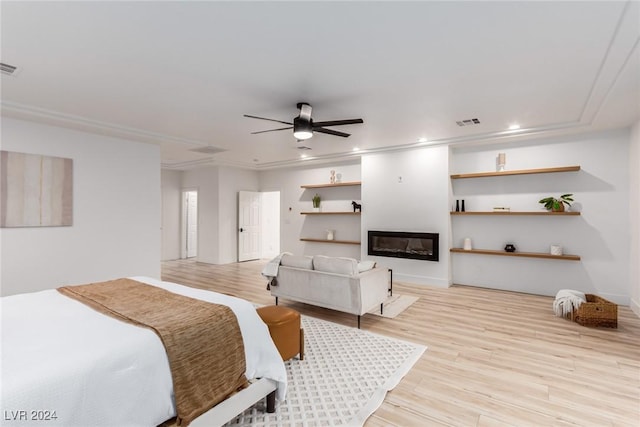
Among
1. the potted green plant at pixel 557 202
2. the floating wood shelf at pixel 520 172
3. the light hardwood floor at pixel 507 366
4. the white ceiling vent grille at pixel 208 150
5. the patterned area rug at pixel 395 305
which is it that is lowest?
the light hardwood floor at pixel 507 366

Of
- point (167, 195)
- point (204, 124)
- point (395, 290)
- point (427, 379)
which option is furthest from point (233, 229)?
point (427, 379)

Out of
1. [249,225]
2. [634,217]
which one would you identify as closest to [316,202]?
[249,225]

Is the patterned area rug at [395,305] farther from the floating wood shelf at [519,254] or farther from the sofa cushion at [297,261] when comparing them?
the floating wood shelf at [519,254]

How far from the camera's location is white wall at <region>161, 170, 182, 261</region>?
8.85 meters

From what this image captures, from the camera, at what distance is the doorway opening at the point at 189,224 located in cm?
927

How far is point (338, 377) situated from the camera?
2623 mm

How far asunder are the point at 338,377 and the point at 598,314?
3.37m

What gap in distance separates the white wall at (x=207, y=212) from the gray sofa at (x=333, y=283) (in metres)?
4.42

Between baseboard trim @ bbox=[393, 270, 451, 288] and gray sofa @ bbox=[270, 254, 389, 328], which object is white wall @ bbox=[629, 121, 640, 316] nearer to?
baseboard trim @ bbox=[393, 270, 451, 288]

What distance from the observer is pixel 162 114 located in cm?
425

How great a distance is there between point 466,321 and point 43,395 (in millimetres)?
4060

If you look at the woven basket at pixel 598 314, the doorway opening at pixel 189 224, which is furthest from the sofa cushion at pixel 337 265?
the doorway opening at pixel 189 224

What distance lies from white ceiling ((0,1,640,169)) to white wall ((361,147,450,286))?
1.21 m

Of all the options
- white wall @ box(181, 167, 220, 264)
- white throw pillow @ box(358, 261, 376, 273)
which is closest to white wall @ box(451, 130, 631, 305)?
white throw pillow @ box(358, 261, 376, 273)
